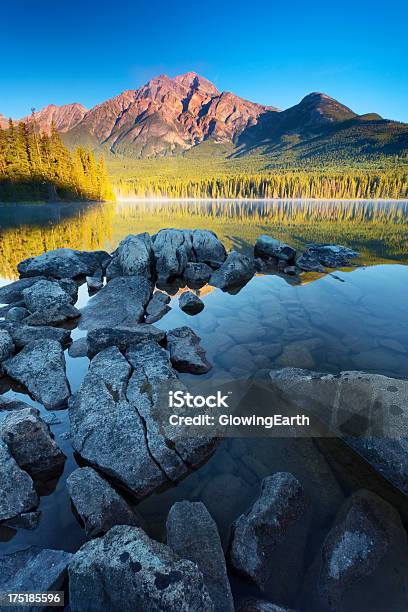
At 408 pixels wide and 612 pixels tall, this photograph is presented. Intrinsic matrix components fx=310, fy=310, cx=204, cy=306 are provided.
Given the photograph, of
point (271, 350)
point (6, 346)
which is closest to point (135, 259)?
point (6, 346)

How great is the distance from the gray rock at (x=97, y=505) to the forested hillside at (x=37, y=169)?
8416cm

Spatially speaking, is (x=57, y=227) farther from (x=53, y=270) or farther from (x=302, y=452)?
(x=302, y=452)

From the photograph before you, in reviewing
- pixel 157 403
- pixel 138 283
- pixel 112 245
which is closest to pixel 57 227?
pixel 112 245

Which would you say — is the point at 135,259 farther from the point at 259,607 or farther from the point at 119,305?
the point at 259,607

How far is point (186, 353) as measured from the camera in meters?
9.35

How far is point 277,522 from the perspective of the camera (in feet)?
15.2

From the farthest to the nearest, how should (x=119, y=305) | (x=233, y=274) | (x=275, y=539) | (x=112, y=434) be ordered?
1. (x=233, y=274)
2. (x=119, y=305)
3. (x=112, y=434)
4. (x=275, y=539)

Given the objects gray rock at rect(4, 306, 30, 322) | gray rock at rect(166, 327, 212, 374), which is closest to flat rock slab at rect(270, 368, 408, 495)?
gray rock at rect(166, 327, 212, 374)

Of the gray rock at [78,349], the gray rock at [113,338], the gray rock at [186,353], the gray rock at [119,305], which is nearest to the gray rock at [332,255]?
the gray rock at [119,305]

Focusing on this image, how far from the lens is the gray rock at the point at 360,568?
4020mm

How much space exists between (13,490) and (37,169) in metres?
88.3

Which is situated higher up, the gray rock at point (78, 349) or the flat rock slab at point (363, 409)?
the flat rock slab at point (363, 409)

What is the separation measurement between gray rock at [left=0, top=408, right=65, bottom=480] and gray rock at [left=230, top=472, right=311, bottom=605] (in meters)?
3.58

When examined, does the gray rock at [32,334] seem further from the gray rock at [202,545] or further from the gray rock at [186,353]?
the gray rock at [202,545]
